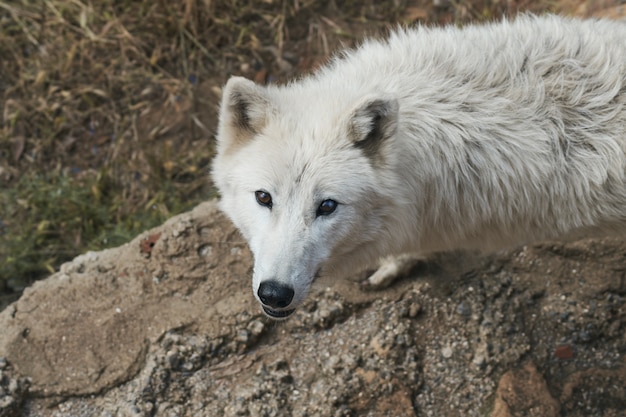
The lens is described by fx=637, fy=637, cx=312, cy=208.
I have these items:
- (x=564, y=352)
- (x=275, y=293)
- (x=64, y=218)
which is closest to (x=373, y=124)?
(x=275, y=293)

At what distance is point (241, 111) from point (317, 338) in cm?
168

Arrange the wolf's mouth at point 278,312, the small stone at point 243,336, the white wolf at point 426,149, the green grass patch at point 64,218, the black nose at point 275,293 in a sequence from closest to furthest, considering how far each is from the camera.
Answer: the black nose at point 275,293 < the white wolf at point 426,149 < the wolf's mouth at point 278,312 < the small stone at point 243,336 < the green grass patch at point 64,218

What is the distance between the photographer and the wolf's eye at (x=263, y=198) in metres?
3.31

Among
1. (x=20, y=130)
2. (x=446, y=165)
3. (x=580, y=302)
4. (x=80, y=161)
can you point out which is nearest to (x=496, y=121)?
(x=446, y=165)

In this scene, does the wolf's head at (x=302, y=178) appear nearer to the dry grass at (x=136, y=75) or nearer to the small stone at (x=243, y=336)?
the small stone at (x=243, y=336)

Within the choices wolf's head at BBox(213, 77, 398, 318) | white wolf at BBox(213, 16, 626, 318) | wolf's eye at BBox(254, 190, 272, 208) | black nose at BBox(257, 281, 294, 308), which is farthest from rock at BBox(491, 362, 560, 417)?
wolf's eye at BBox(254, 190, 272, 208)

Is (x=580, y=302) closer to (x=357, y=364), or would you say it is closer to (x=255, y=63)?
(x=357, y=364)

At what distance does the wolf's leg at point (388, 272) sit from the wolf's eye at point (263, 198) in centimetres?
139

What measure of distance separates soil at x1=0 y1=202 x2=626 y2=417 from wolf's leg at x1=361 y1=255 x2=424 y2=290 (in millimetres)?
75

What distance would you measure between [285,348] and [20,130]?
4484mm

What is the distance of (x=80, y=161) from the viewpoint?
6.95 m

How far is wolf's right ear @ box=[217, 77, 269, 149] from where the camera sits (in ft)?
11.0

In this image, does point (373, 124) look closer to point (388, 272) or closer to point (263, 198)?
point (263, 198)

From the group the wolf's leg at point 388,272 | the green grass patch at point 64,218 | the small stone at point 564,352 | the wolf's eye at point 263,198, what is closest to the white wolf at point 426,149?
the wolf's eye at point 263,198
